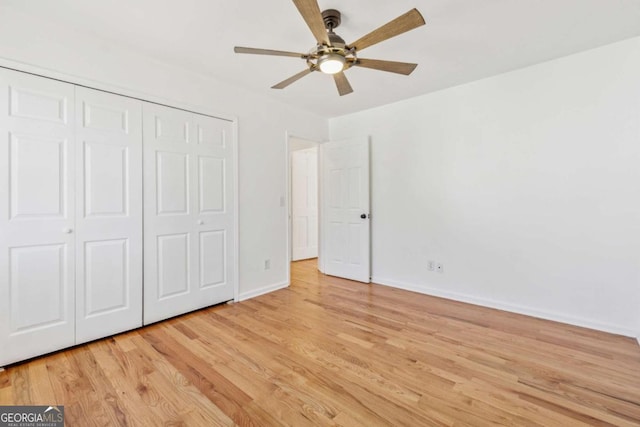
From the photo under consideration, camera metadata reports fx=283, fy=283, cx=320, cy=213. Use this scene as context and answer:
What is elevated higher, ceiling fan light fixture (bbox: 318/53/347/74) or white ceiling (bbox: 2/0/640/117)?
white ceiling (bbox: 2/0/640/117)

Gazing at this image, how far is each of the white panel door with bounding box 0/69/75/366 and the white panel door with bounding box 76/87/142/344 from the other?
0.23ft

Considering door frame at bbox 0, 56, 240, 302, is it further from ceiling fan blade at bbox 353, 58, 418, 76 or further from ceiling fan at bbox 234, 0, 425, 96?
ceiling fan blade at bbox 353, 58, 418, 76

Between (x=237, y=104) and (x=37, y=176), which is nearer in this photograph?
(x=37, y=176)

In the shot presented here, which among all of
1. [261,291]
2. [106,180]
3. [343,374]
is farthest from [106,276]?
[343,374]

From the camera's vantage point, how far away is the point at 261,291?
3.47m

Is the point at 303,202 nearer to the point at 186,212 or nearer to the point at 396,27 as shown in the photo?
the point at 186,212

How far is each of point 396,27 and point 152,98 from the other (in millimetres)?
2182

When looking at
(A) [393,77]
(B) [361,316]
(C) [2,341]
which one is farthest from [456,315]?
(C) [2,341]

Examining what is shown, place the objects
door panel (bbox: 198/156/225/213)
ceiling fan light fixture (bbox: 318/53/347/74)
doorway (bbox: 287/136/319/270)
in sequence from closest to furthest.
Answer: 1. ceiling fan light fixture (bbox: 318/53/347/74)
2. door panel (bbox: 198/156/225/213)
3. doorway (bbox: 287/136/319/270)

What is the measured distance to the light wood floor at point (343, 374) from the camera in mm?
1534

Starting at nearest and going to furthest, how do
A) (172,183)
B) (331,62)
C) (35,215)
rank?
(331,62)
(35,215)
(172,183)

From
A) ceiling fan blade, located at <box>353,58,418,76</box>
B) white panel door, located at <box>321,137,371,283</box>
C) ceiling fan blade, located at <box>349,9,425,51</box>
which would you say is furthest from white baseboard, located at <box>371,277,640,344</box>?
ceiling fan blade, located at <box>349,9,425,51</box>

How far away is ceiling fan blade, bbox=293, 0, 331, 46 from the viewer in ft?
4.66

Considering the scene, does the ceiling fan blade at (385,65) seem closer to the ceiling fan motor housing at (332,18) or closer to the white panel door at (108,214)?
the ceiling fan motor housing at (332,18)
